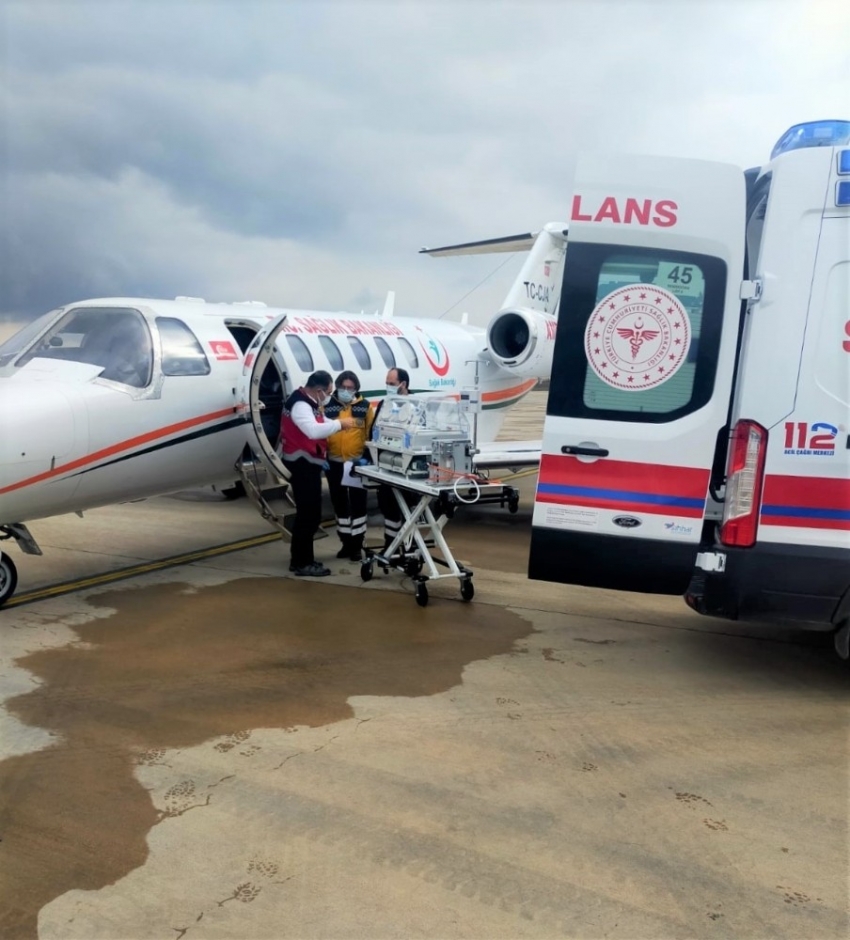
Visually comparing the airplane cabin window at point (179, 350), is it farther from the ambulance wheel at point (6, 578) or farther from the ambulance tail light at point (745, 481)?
the ambulance tail light at point (745, 481)

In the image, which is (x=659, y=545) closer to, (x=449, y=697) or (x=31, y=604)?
(x=449, y=697)

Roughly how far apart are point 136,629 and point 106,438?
171cm

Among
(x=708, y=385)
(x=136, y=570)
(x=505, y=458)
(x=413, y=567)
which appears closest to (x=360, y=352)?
(x=505, y=458)

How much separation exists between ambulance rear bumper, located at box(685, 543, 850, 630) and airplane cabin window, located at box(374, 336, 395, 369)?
23.4 ft

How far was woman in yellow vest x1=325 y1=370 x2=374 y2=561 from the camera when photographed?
8102mm

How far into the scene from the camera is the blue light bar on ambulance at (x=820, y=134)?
15.9 ft

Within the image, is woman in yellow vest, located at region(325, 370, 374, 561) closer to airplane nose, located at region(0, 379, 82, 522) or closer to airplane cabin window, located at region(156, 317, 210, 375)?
airplane cabin window, located at region(156, 317, 210, 375)

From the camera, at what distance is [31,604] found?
22.6 ft

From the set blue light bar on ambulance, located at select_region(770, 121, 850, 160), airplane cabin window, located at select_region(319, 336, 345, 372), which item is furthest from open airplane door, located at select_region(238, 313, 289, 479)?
blue light bar on ambulance, located at select_region(770, 121, 850, 160)

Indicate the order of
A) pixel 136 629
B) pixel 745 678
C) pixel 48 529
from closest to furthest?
pixel 745 678, pixel 136 629, pixel 48 529

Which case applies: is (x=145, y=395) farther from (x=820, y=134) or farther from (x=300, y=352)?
(x=820, y=134)

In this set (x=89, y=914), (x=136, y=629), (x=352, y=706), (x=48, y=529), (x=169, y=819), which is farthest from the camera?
(x=48, y=529)

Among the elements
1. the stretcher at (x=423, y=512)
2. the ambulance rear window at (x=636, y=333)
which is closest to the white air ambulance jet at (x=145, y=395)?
the stretcher at (x=423, y=512)

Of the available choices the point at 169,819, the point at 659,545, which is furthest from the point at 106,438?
the point at 659,545
